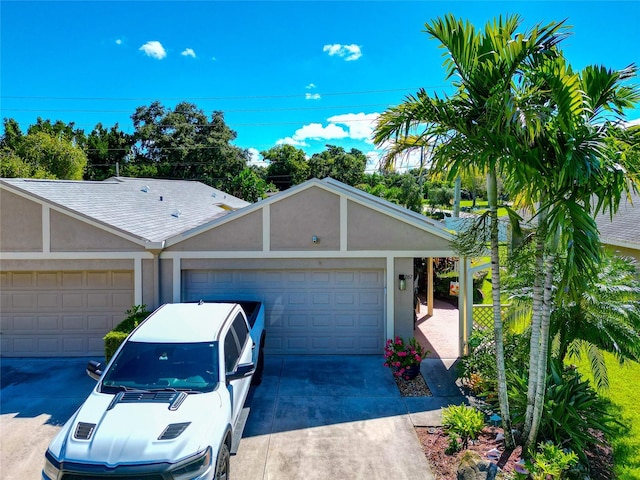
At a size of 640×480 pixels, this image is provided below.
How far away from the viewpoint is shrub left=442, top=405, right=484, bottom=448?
228 inches

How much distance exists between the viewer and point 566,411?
559 centimetres

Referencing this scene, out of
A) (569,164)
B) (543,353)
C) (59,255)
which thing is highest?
(569,164)

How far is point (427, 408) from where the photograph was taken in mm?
7238

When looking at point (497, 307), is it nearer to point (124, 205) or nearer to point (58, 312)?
point (58, 312)

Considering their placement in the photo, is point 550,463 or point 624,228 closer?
point 550,463

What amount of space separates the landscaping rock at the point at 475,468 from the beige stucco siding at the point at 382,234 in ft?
17.2

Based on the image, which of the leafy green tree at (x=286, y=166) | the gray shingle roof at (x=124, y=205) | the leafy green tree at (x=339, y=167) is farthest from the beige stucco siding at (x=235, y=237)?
the leafy green tree at (x=286, y=166)

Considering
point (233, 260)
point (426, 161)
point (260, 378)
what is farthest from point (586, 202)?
point (233, 260)

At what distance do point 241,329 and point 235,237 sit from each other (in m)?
3.36

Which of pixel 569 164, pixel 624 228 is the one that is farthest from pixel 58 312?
pixel 624 228

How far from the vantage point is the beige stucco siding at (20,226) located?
9.41m

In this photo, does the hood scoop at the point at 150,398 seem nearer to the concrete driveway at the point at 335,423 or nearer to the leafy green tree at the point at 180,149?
the concrete driveway at the point at 335,423

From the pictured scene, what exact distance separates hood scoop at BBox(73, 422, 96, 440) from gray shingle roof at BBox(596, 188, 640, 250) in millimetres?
10874

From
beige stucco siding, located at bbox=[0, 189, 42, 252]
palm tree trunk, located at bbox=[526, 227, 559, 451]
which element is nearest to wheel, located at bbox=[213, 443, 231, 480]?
palm tree trunk, located at bbox=[526, 227, 559, 451]
